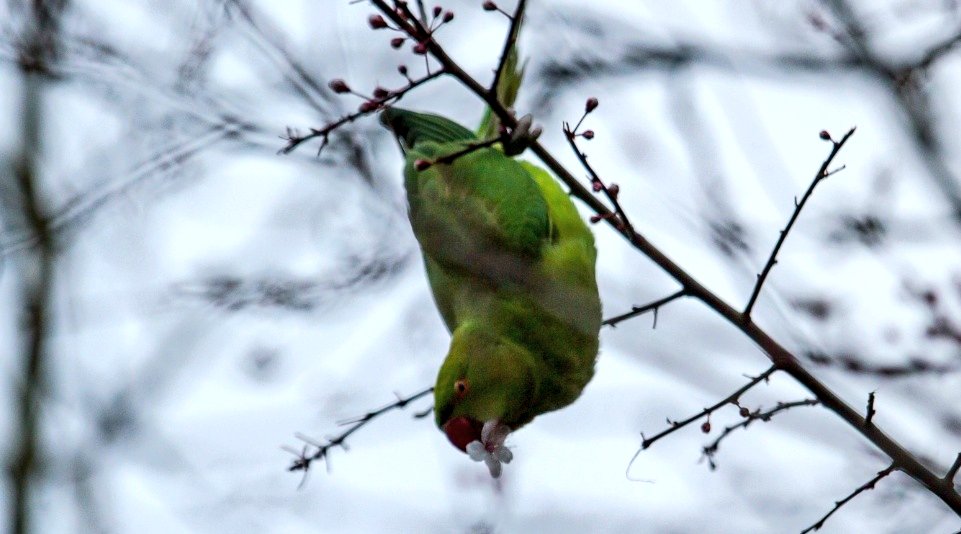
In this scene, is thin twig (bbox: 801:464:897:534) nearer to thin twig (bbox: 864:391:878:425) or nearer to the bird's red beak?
thin twig (bbox: 864:391:878:425)

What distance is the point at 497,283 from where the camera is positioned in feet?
12.9

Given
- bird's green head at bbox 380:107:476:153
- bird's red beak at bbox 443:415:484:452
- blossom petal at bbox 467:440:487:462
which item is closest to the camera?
blossom petal at bbox 467:440:487:462

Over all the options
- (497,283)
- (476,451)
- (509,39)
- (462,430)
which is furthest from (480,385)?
(509,39)

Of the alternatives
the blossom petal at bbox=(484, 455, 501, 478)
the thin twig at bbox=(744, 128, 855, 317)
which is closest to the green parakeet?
the blossom petal at bbox=(484, 455, 501, 478)

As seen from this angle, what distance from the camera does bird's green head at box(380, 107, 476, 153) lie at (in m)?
4.41

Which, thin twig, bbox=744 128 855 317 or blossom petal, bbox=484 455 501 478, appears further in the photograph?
blossom petal, bbox=484 455 501 478

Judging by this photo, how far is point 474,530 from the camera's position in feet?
12.4

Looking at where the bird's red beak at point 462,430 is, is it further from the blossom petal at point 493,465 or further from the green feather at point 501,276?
the blossom petal at point 493,465

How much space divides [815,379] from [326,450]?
1597mm

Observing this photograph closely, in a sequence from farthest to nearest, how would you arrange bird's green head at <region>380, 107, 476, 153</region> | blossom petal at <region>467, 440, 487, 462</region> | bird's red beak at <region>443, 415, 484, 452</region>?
bird's green head at <region>380, 107, 476, 153</region> < bird's red beak at <region>443, 415, 484, 452</region> < blossom petal at <region>467, 440, 487, 462</region>

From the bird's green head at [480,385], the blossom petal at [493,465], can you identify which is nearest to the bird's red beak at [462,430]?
the bird's green head at [480,385]

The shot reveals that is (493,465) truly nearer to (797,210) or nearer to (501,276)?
(501,276)

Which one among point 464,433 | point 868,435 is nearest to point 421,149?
point 464,433

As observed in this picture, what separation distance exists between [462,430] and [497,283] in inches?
24.1
